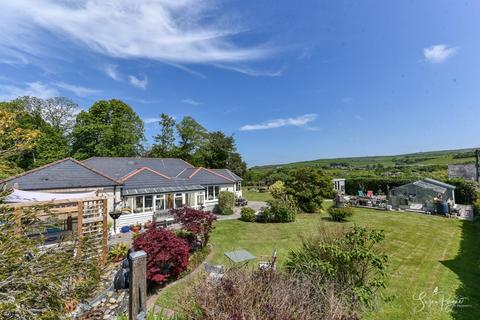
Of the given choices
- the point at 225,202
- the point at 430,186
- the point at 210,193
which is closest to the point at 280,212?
the point at 225,202

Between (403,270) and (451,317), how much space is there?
3087 millimetres

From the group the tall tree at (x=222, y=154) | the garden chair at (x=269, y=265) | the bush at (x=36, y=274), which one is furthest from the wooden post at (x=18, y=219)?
the tall tree at (x=222, y=154)

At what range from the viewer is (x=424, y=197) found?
21.3 metres

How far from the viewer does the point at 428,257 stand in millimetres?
10359

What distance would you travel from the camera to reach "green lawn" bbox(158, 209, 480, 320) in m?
6.39

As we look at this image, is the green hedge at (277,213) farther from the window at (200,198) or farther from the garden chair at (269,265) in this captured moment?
the garden chair at (269,265)

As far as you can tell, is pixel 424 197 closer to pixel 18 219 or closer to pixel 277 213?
pixel 277 213

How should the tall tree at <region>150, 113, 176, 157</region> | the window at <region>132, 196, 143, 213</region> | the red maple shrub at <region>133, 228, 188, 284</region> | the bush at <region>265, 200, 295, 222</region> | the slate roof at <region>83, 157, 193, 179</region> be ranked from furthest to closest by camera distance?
the tall tree at <region>150, 113, 176, 157</region>, the slate roof at <region>83, 157, 193, 179</region>, the bush at <region>265, 200, 295, 222</region>, the window at <region>132, 196, 143, 213</region>, the red maple shrub at <region>133, 228, 188, 284</region>

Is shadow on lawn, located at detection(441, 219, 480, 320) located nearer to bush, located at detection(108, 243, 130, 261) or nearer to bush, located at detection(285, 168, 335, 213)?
bush, located at detection(285, 168, 335, 213)

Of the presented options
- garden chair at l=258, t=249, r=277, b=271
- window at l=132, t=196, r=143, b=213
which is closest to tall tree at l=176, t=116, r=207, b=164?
window at l=132, t=196, r=143, b=213

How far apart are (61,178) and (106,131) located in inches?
838

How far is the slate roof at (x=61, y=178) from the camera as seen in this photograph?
45.2ft

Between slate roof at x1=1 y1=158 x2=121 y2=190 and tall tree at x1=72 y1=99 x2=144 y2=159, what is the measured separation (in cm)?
1983

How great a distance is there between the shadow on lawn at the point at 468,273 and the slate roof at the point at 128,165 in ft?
66.5
